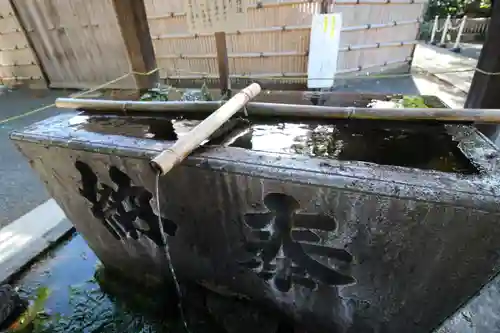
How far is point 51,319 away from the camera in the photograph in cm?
230

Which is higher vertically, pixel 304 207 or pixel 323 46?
pixel 304 207

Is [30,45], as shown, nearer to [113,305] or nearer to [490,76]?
[113,305]

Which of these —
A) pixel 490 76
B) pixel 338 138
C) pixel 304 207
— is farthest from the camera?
pixel 490 76

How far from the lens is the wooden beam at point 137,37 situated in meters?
3.39

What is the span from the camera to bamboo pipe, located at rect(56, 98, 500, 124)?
1.55m

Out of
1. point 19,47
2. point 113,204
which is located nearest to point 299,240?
point 113,204

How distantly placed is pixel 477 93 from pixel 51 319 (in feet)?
13.0

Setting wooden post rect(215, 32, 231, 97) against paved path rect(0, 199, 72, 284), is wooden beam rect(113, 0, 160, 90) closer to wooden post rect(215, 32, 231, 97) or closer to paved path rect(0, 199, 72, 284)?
wooden post rect(215, 32, 231, 97)

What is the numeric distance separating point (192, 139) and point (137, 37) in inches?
111

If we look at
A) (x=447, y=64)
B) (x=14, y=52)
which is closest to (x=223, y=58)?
(x=447, y=64)

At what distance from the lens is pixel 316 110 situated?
6.13 ft

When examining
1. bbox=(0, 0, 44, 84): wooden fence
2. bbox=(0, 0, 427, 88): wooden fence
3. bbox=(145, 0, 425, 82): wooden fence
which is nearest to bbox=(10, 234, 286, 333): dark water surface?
bbox=(145, 0, 425, 82): wooden fence

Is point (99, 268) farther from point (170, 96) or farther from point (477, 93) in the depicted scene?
point (477, 93)

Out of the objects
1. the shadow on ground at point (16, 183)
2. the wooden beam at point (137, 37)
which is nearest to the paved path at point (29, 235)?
the shadow on ground at point (16, 183)
